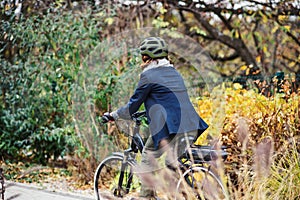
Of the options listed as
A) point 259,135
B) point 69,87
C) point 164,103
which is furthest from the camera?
point 69,87

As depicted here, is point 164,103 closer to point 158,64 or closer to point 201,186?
point 158,64

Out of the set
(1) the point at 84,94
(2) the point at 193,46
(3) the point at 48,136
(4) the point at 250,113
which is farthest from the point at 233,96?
(2) the point at 193,46

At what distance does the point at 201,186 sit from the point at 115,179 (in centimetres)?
228

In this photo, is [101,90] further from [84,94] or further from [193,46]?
[193,46]

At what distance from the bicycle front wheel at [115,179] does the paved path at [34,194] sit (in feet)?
1.04

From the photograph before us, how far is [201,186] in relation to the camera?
417 cm

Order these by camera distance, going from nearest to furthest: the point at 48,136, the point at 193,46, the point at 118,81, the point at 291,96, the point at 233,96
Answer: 1. the point at 291,96
2. the point at 233,96
3. the point at 118,81
4. the point at 48,136
5. the point at 193,46

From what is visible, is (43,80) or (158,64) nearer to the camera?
(158,64)

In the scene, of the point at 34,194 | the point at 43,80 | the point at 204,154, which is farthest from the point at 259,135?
the point at 43,80

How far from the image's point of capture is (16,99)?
24.7 feet

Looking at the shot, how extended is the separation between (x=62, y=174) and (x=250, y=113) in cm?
294

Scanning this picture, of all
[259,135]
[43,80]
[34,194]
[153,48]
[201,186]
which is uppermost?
[153,48]

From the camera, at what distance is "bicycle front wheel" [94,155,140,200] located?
4.98 metres

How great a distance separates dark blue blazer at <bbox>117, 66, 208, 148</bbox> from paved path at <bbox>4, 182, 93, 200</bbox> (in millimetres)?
1947
